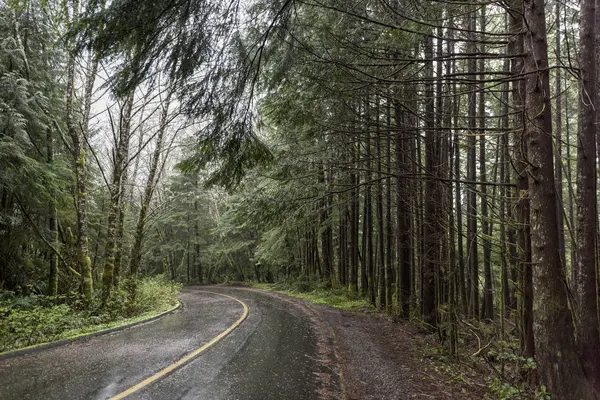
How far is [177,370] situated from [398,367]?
12.9ft

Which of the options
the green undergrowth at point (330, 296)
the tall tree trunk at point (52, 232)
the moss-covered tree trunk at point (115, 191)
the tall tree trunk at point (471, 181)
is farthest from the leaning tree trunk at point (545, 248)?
the tall tree trunk at point (52, 232)

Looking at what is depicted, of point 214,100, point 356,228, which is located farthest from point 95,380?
point 356,228

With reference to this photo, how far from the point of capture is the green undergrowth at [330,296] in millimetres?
15273

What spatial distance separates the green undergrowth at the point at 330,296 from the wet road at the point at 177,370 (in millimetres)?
5916

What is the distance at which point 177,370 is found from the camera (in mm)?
5840

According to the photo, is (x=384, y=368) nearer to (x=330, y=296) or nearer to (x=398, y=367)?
(x=398, y=367)

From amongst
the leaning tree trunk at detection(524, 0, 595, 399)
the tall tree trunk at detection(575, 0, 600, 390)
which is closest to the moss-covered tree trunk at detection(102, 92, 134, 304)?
the leaning tree trunk at detection(524, 0, 595, 399)

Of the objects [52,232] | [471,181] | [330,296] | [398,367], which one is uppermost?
[471,181]

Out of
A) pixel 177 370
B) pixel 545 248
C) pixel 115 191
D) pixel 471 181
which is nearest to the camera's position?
pixel 545 248

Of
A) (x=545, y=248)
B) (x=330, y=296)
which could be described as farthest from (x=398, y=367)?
(x=330, y=296)

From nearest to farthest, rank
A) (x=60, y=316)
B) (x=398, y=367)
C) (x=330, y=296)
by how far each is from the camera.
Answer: (x=398, y=367) → (x=60, y=316) → (x=330, y=296)

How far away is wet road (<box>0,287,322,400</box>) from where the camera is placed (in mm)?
4887

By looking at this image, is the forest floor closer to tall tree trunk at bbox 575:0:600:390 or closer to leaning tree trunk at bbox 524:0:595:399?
leaning tree trunk at bbox 524:0:595:399

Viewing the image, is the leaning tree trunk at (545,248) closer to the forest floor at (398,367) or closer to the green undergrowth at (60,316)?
the forest floor at (398,367)
